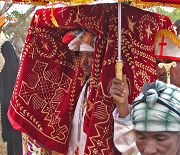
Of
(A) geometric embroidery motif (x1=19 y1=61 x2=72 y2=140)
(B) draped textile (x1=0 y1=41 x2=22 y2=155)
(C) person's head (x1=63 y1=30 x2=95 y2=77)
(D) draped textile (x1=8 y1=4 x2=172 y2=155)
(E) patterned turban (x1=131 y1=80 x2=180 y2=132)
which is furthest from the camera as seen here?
(B) draped textile (x1=0 y1=41 x2=22 y2=155)

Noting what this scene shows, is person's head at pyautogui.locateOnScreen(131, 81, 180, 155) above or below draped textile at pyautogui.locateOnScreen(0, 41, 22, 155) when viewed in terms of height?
above

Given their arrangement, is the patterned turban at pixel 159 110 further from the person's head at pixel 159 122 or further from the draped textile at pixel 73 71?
the draped textile at pixel 73 71

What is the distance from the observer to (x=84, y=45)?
4.21 m

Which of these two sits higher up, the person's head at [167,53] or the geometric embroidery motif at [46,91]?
the person's head at [167,53]

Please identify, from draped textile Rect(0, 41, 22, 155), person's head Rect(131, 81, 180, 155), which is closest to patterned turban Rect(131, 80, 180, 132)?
person's head Rect(131, 81, 180, 155)

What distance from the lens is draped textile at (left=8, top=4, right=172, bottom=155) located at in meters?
3.80

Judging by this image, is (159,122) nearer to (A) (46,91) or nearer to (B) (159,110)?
(B) (159,110)

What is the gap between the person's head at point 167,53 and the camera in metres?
4.04

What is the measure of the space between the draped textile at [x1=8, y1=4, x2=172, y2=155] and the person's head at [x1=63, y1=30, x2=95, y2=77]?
0.28 feet

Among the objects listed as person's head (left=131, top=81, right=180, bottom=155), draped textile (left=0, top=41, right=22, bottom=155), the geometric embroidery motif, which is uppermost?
person's head (left=131, top=81, right=180, bottom=155)

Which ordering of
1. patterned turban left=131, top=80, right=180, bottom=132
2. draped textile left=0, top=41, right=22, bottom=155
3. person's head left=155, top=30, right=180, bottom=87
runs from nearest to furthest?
patterned turban left=131, top=80, right=180, bottom=132
person's head left=155, top=30, right=180, bottom=87
draped textile left=0, top=41, right=22, bottom=155

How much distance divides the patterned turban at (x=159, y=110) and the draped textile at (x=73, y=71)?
100 centimetres

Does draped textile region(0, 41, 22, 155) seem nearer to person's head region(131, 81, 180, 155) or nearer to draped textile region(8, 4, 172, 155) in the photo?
draped textile region(8, 4, 172, 155)

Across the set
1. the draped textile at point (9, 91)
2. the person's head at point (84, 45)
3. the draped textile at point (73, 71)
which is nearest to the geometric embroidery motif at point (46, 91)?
the draped textile at point (73, 71)
